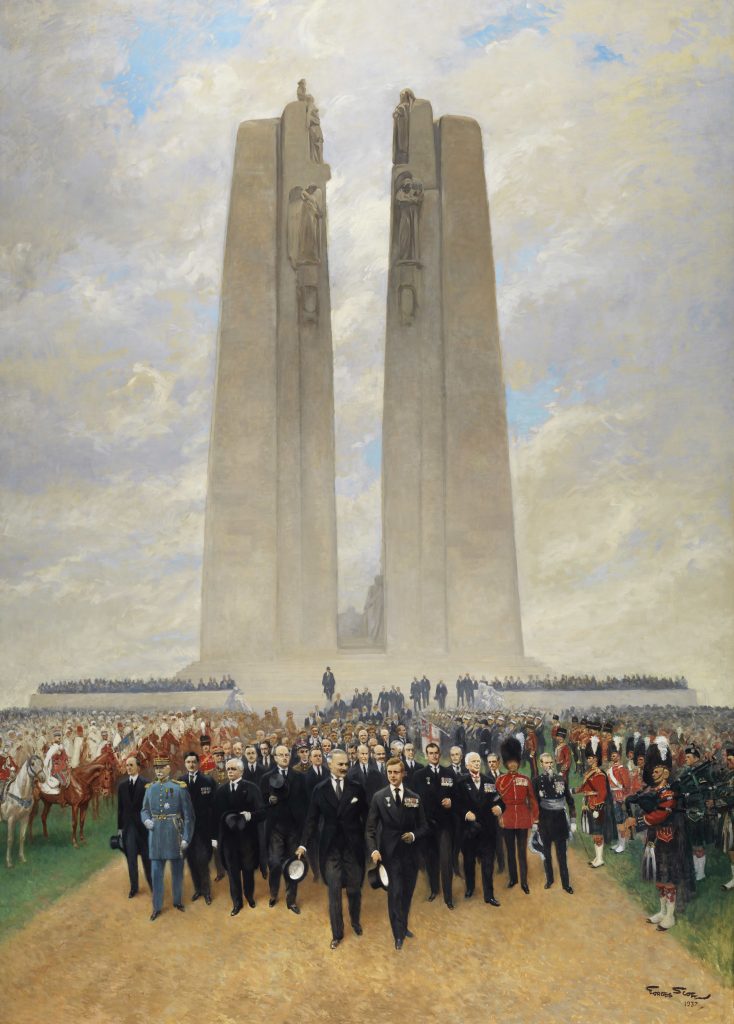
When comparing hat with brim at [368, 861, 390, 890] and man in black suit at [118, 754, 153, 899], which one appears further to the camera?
man in black suit at [118, 754, 153, 899]

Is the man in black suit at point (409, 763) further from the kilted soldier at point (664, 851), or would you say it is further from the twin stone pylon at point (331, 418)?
the twin stone pylon at point (331, 418)

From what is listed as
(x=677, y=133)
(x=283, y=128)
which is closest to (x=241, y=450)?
(x=283, y=128)

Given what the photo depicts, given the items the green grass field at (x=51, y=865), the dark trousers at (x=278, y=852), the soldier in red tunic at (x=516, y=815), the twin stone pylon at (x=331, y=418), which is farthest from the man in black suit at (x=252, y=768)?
the twin stone pylon at (x=331, y=418)

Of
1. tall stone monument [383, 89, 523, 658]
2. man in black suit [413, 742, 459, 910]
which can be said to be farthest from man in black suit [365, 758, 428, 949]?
tall stone monument [383, 89, 523, 658]

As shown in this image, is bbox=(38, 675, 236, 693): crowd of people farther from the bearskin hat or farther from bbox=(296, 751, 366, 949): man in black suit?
A: the bearskin hat

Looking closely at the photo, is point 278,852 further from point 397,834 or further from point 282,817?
point 397,834

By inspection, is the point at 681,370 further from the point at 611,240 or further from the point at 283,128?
the point at 283,128

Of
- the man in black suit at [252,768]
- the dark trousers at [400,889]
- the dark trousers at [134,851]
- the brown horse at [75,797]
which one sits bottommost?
the dark trousers at [400,889]

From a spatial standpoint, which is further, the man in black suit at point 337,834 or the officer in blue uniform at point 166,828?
the officer in blue uniform at point 166,828
